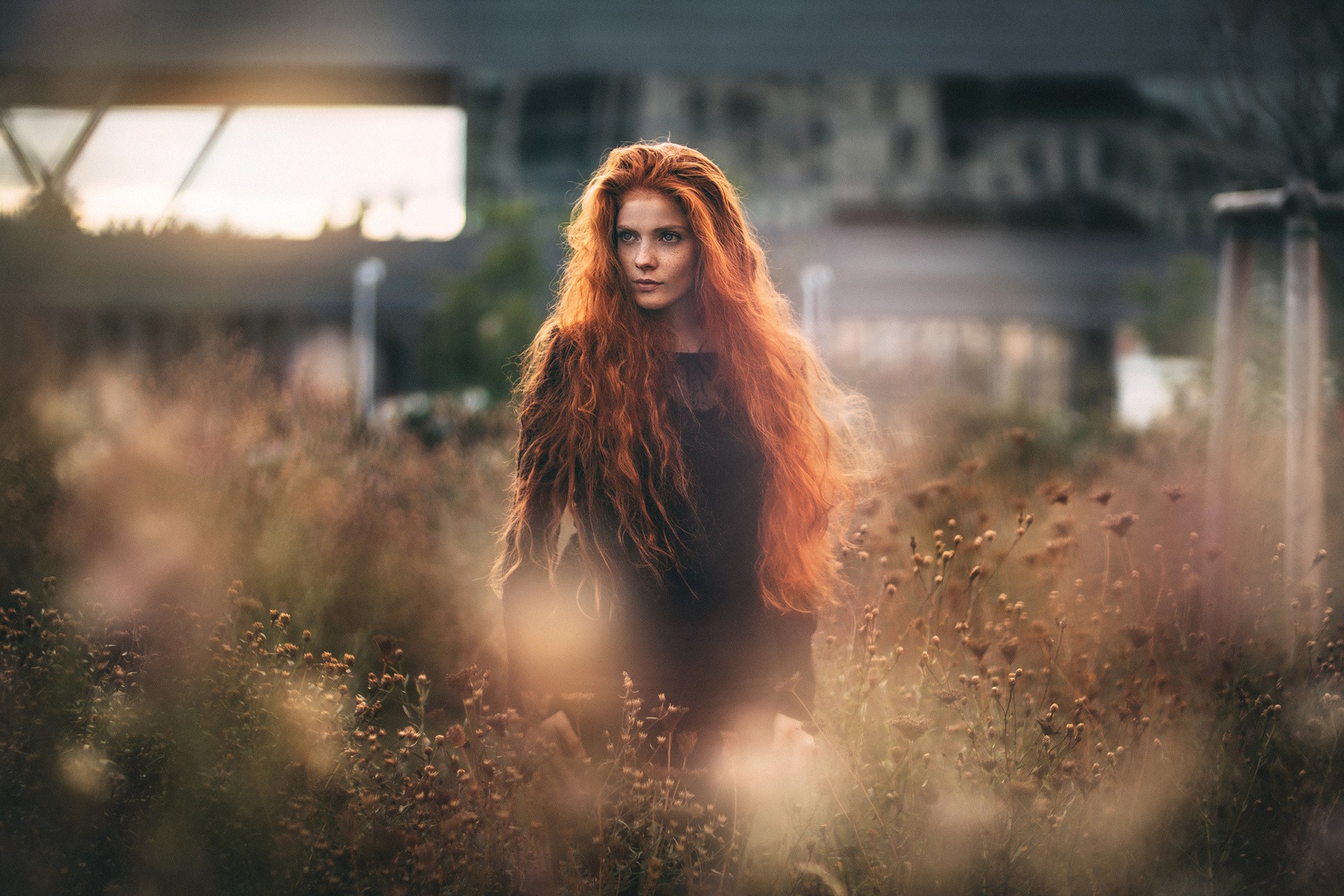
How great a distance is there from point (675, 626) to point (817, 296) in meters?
14.1

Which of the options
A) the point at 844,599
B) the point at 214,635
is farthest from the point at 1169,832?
the point at 214,635

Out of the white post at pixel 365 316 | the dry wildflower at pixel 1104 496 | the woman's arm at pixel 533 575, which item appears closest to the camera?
the woman's arm at pixel 533 575

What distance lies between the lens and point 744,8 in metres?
19.3

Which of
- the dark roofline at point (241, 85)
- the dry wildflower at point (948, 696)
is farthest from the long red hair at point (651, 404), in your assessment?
the dark roofline at point (241, 85)

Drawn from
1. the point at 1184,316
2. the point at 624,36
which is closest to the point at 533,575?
the point at 1184,316

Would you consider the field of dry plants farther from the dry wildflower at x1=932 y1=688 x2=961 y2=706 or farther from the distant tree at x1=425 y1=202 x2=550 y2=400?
the distant tree at x1=425 y1=202 x2=550 y2=400

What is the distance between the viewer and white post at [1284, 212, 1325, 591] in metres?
3.46

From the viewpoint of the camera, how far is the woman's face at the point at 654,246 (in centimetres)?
222

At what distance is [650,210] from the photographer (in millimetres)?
2225

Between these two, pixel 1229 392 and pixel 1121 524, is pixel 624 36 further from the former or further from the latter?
pixel 1121 524

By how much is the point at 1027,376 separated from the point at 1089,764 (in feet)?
60.3

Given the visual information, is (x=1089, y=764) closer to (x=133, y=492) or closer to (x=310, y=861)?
(x=310, y=861)

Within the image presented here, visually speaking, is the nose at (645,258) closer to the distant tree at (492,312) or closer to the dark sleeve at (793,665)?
the dark sleeve at (793,665)

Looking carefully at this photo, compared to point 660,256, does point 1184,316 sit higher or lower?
higher
